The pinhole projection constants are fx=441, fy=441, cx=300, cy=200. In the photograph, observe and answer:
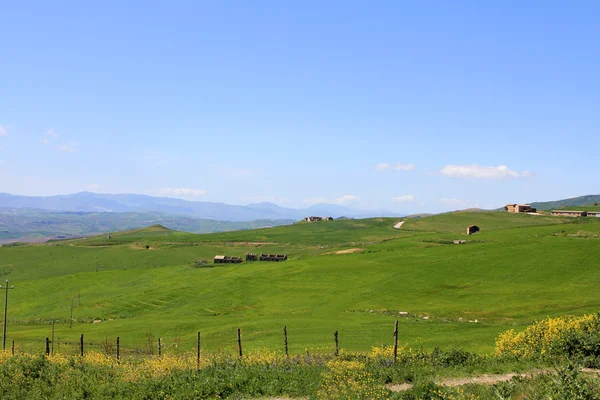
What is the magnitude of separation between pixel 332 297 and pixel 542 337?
4282cm

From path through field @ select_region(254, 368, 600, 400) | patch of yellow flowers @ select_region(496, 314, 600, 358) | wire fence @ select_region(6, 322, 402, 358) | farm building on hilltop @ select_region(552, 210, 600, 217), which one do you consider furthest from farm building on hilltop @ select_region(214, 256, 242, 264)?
farm building on hilltop @ select_region(552, 210, 600, 217)

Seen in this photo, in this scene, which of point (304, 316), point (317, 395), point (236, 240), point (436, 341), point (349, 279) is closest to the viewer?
point (317, 395)

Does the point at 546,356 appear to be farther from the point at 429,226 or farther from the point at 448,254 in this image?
the point at 429,226

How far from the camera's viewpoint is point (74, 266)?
12850 cm

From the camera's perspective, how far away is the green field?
4528cm

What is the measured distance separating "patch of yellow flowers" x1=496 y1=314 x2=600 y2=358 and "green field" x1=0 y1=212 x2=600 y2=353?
808 cm

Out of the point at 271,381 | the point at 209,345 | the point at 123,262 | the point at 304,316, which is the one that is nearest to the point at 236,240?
the point at 123,262

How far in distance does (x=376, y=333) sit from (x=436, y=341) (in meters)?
6.28

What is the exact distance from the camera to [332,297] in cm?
6731

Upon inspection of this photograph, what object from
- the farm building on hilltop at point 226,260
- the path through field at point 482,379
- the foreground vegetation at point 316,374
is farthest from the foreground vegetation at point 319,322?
the farm building on hilltop at point 226,260

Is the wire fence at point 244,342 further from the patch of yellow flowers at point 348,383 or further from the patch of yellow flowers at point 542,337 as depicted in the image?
the patch of yellow flowers at point 348,383

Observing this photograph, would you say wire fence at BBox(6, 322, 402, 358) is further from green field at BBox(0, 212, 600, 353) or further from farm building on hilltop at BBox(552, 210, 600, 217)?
farm building on hilltop at BBox(552, 210, 600, 217)

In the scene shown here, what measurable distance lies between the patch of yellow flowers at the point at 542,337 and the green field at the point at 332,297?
808 cm

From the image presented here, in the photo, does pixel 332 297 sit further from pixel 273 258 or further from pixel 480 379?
pixel 273 258
